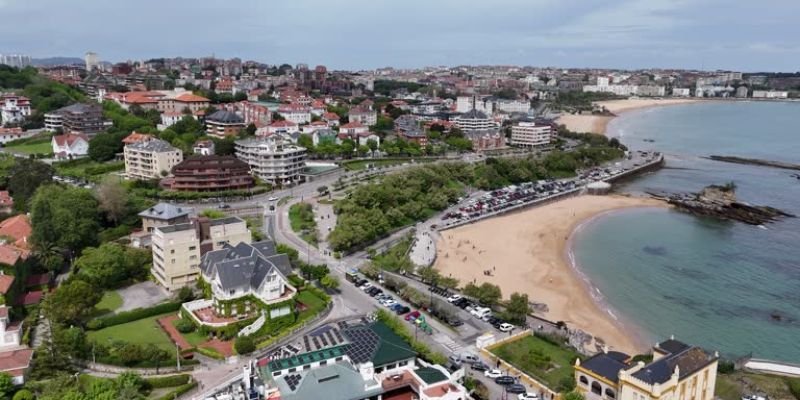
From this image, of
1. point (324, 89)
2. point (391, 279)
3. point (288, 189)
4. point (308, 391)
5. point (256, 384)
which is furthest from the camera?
point (324, 89)

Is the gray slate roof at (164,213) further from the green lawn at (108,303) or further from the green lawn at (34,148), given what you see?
the green lawn at (34,148)

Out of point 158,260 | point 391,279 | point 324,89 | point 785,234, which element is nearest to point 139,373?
point 158,260

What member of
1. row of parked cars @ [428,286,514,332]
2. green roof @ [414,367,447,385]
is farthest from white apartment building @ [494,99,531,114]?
green roof @ [414,367,447,385]

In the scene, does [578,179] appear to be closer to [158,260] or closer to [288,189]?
[288,189]

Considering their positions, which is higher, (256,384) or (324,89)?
(324,89)

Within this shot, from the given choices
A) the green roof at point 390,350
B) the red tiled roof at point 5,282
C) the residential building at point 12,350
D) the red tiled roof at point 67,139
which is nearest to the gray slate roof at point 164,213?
the red tiled roof at point 5,282

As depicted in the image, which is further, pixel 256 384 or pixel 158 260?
pixel 158 260

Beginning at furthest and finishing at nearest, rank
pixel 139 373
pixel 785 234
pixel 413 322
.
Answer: pixel 785 234 < pixel 413 322 < pixel 139 373
